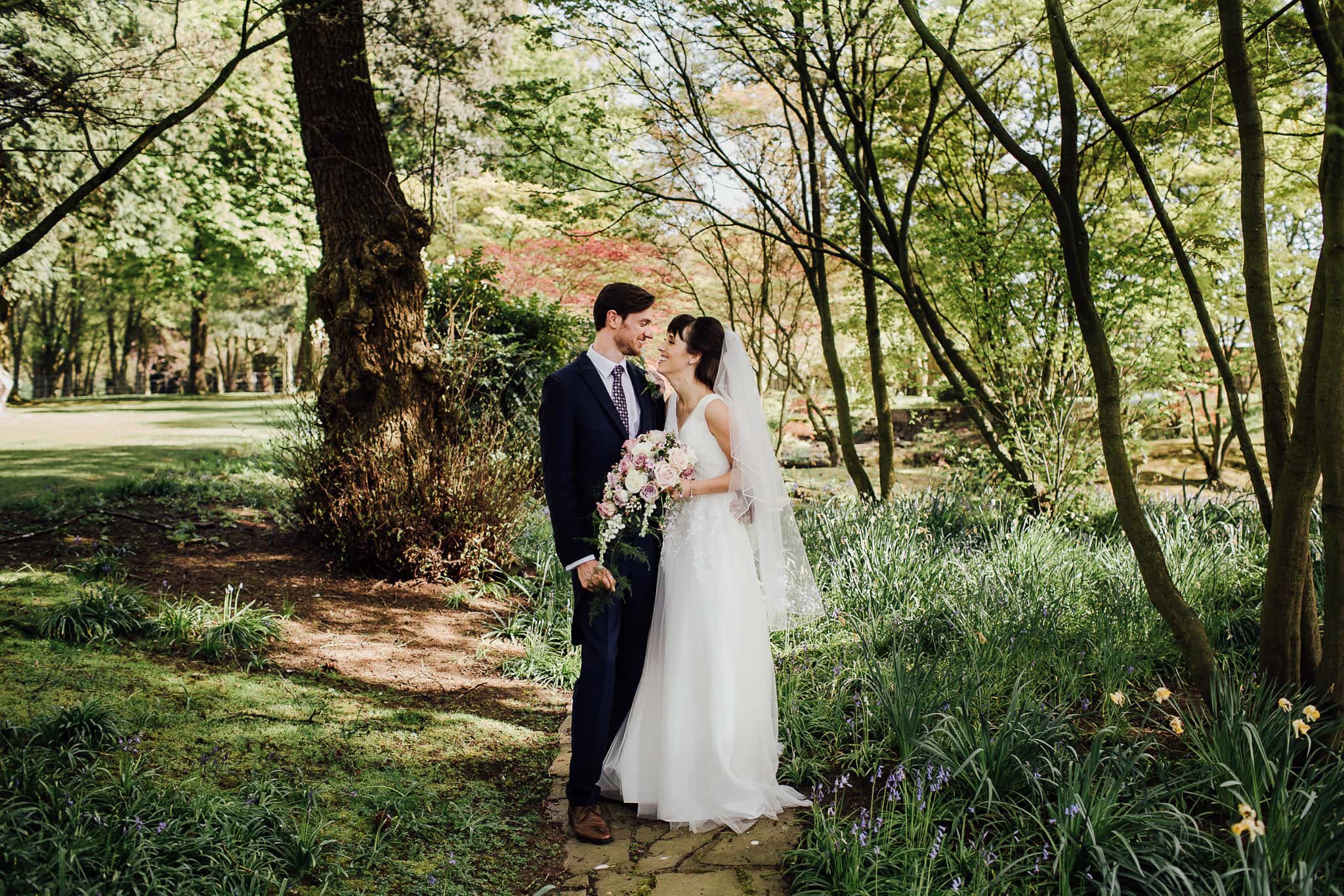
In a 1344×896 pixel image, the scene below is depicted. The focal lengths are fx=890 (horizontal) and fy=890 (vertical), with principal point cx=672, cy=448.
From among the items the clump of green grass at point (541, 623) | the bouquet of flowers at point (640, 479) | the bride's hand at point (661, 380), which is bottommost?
the clump of green grass at point (541, 623)

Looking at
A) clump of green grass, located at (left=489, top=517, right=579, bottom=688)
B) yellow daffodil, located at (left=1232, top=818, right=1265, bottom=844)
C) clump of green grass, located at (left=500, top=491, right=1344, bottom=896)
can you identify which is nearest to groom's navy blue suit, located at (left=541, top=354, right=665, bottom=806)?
clump of green grass, located at (left=500, top=491, right=1344, bottom=896)

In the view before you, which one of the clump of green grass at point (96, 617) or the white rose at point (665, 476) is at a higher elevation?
the white rose at point (665, 476)

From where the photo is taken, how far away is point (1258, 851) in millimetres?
2410

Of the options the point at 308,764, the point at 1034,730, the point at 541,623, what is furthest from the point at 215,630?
the point at 1034,730

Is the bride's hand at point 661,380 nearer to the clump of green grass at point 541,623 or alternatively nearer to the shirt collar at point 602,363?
the shirt collar at point 602,363

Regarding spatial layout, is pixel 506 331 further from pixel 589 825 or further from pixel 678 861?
pixel 678 861

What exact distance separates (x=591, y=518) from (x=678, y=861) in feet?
4.35

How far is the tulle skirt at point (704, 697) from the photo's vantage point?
3.58m

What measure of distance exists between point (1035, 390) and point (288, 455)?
8.00 meters

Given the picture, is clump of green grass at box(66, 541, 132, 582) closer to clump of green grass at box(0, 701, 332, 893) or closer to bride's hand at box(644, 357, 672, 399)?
clump of green grass at box(0, 701, 332, 893)

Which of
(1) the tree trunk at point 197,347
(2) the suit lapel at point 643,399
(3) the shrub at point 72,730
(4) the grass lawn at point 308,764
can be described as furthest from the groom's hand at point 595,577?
(1) the tree trunk at point 197,347

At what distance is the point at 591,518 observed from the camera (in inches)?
141

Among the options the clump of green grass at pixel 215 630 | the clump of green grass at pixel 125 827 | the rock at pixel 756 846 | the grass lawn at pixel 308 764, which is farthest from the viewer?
the clump of green grass at pixel 215 630

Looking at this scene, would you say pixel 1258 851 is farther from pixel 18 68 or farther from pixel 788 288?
pixel 788 288
